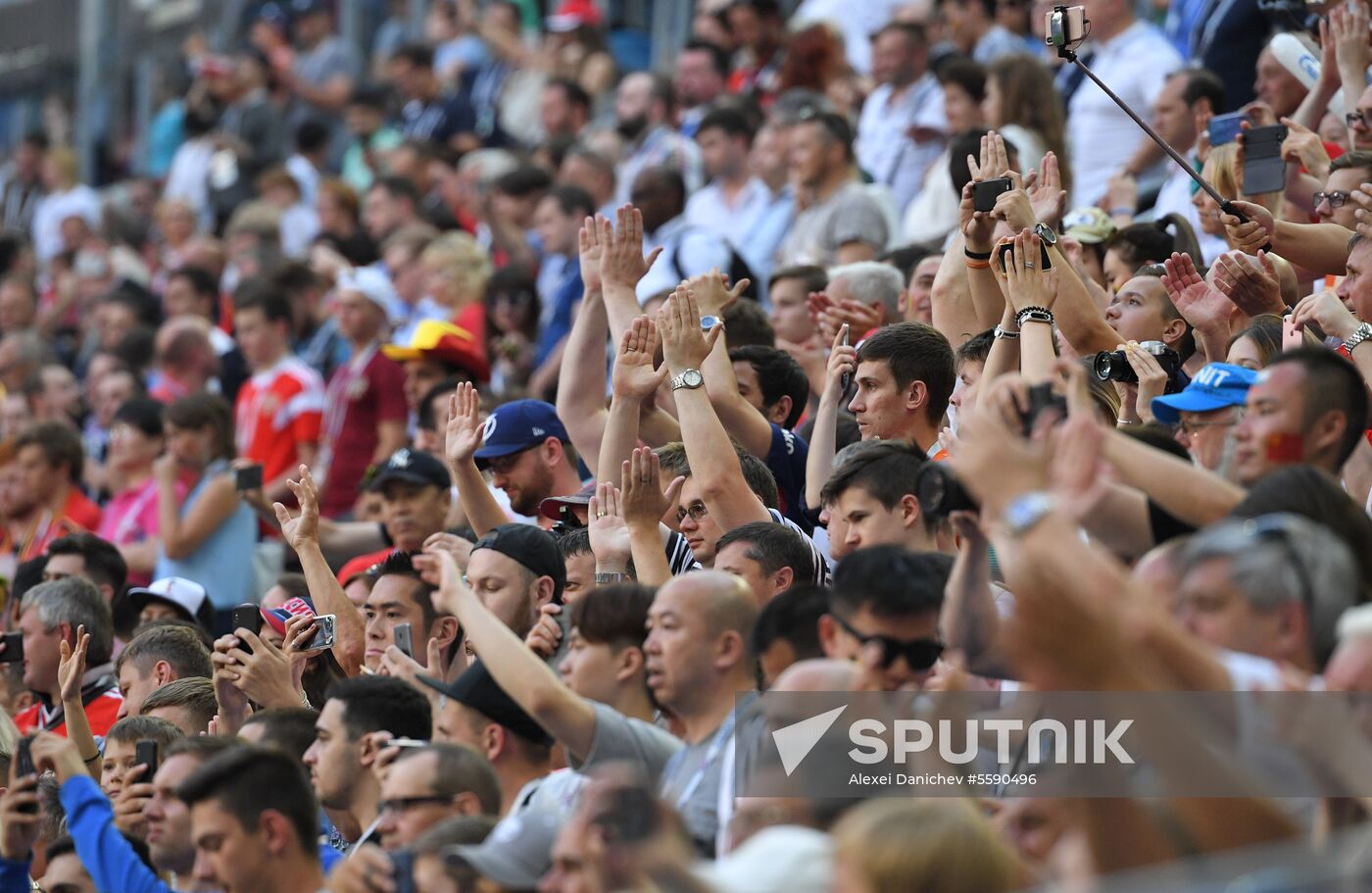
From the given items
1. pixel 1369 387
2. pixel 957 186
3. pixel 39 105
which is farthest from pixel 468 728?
pixel 39 105

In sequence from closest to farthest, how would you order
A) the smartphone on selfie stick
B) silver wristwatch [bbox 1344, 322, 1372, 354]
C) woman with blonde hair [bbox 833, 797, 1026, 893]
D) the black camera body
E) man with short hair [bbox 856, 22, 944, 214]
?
1. woman with blonde hair [bbox 833, 797, 1026, 893]
2. silver wristwatch [bbox 1344, 322, 1372, 354]
3. the black camera body
4. the smartphone on selfie stick
5. man with short hair [bbox 856, 22, 944, 214]

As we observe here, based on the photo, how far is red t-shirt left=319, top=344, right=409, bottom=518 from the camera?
1088cm

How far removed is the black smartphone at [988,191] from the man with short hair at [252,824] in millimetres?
2896

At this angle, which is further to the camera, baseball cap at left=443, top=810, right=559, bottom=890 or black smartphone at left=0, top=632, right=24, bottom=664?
black smartphone at left=0, top=632, right=24, bottom=664

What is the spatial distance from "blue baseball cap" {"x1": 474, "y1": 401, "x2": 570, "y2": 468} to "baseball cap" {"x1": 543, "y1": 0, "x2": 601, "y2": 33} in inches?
335

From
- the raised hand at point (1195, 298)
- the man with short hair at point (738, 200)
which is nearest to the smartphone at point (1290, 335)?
the raised hand at point (1195, 298)

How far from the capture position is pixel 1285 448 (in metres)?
4.76

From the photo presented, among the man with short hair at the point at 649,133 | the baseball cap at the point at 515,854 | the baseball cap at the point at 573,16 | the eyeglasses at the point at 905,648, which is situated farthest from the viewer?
the baseball cap at the point at 573,16

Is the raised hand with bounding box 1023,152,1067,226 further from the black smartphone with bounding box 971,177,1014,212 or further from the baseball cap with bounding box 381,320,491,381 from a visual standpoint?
the baseball cap with bounding box 381,320,491,381

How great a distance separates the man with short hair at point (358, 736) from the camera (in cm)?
552

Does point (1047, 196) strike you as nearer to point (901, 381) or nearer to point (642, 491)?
point (901, 381)

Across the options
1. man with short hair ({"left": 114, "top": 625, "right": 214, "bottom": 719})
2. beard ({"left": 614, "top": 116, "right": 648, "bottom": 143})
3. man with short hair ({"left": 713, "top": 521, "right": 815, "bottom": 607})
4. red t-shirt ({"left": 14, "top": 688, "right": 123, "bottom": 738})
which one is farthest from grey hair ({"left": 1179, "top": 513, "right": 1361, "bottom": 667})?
beard ({"left": 614, "top": 116, "right": 648, "bottom": 143})

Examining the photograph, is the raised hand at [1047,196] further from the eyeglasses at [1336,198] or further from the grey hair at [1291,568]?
the grey hair at [1291,568]

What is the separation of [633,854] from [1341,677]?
1.31 meters
